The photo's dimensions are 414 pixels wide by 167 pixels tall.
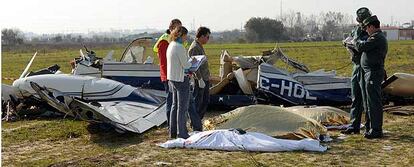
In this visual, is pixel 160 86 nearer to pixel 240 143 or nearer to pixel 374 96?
pixel 240 143

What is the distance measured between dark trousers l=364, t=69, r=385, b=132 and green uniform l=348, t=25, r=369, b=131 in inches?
7.9

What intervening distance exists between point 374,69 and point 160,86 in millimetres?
5382

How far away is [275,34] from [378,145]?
93.5 m

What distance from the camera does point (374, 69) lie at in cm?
721

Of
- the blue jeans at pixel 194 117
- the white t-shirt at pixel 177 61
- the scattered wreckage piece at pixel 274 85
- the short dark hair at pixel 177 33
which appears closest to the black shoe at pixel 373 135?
the blue jeans at pixel 194 117

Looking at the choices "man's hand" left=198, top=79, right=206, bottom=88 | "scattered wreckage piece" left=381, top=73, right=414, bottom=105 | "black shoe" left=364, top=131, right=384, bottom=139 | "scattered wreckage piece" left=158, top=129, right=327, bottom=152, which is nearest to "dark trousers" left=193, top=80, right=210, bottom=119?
"man's hand" left=198, top=79, right=206, bottom=88

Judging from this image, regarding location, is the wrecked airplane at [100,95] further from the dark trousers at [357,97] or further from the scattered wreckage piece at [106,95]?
the dark trousers at [357,97]

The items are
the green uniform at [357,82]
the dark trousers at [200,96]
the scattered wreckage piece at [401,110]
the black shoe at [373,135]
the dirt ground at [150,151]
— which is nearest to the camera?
the dirt ground at [150,151]

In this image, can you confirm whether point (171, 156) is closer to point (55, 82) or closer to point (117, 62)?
point (55, 82)

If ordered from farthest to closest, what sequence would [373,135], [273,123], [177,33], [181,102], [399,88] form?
[399,88]
[373,135]
[273,123]
[181,102]
[177,33]

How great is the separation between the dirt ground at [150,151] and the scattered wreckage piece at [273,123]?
359mm

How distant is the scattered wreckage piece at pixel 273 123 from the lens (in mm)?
6983

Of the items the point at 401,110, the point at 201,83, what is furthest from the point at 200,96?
the point at 401,110

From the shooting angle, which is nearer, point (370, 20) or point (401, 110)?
point (370, 20)
